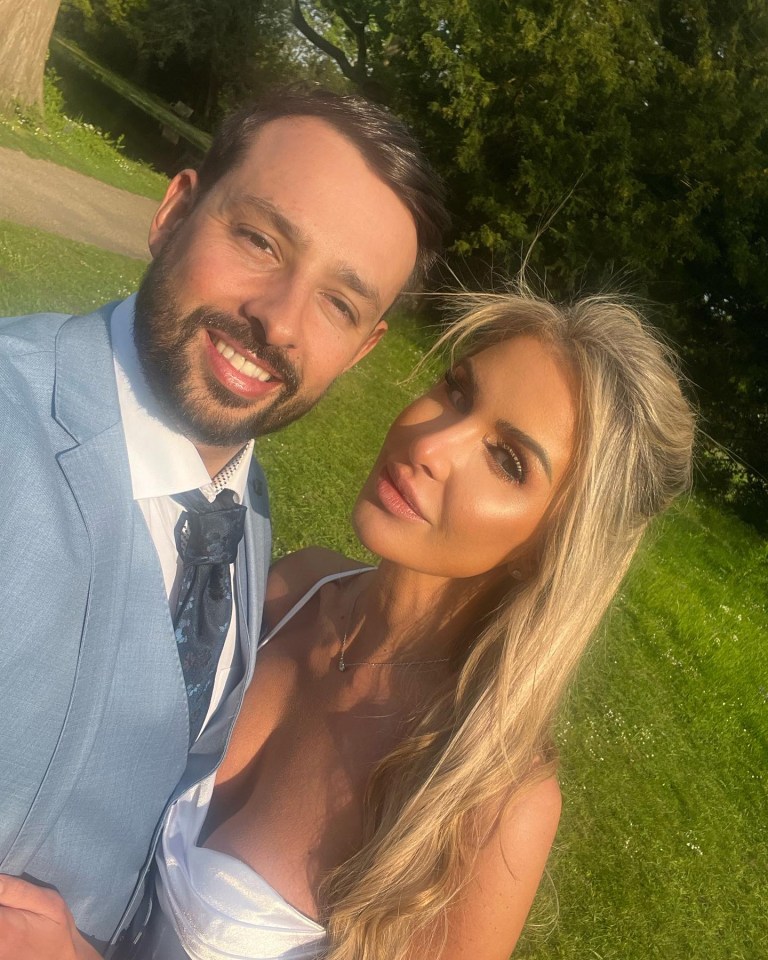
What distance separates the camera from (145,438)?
6.59ft

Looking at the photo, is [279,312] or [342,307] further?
[342,307]

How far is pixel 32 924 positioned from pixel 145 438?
3.54 feet

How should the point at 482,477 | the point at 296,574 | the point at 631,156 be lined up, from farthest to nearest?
the point at 631,156 < the point at 296,574 < the point at 482,477

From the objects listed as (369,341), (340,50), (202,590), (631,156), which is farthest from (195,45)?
(202,590)

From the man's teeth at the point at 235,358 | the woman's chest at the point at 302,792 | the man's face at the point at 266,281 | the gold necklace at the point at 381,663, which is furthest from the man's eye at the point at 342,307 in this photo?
the woman's chest at the point at 302,792

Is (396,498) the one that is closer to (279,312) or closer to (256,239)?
(279,312)

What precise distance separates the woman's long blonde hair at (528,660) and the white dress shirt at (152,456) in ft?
2.89

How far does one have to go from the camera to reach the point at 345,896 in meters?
2.22

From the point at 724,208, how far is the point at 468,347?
14.7 metres

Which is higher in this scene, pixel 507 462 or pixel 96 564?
pixel 507 462

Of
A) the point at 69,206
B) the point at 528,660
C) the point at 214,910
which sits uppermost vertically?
A: the point at 528,660

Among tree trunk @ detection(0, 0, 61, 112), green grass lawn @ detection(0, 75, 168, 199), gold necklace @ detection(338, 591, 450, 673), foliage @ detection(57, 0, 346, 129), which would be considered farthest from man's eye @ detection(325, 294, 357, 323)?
foliage @ detection(57, 0, 346, 129)

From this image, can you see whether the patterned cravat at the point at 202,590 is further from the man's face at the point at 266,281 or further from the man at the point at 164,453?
the man's face at the point at 266,281

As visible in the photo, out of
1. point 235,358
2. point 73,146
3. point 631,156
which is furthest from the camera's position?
point 73,146
